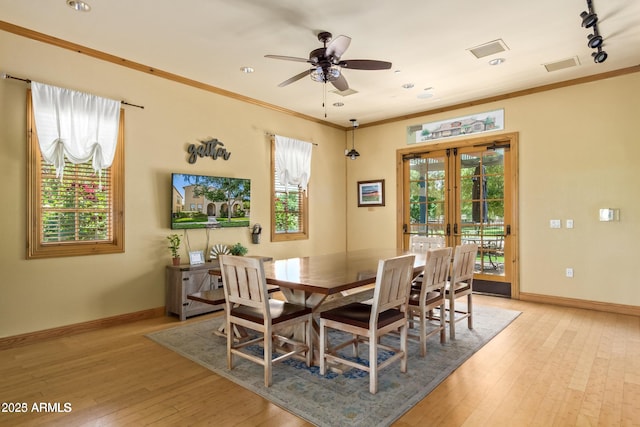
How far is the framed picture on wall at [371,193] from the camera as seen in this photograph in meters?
6.86

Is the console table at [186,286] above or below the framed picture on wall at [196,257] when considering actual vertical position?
below

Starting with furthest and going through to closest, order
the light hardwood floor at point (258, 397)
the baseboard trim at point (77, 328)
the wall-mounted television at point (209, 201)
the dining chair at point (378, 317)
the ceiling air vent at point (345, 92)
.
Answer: the ceiling air vent at point (345, 92), the wall-mounted television at point (209, 201), the baseboard trim at point (77, 328), the dining chair at point (378, 317), the light hardwood floor at point (258, 397)

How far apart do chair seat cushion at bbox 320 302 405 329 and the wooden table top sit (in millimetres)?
237

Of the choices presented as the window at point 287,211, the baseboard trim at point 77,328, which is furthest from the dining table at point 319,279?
the window at point 287,211

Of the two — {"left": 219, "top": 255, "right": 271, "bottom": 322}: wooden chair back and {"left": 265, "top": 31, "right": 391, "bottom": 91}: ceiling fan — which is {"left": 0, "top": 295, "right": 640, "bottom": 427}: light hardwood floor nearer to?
{"left": 219, "top": 255, "right": 271, "bottom": 322}: wooden chair back

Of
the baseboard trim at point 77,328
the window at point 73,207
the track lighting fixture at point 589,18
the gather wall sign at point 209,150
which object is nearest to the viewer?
the track lighting fixture at point 589,18

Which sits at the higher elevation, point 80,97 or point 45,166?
point 80,97

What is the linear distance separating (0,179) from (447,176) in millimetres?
5746

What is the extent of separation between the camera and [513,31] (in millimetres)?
3553

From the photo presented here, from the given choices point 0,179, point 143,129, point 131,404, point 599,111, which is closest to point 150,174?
point 143,129

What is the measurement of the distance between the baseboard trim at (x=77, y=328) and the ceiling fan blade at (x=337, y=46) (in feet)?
11.8

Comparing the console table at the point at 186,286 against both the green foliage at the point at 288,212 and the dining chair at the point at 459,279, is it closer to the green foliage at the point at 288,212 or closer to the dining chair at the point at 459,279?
the green foliage at the point at 288,212

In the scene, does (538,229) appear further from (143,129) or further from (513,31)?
(143,129)

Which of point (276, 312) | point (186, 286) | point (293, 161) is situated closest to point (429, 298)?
point (276, 312)
